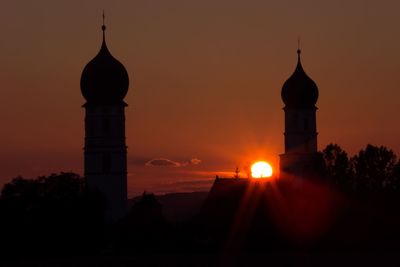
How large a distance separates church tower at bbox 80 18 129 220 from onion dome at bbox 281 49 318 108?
1665cm

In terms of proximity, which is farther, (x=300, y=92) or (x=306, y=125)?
(x=306, y=125)

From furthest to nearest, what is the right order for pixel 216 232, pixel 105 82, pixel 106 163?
pixel 105 82, pixel 106 163, pixel 216 232

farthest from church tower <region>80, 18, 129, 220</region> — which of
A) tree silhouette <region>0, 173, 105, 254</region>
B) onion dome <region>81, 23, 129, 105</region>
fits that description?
tree silhouette <region>0, 173, 105, 254</region>

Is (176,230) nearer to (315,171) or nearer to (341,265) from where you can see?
(341,265)

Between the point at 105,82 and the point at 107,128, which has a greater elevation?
the point at 105,82

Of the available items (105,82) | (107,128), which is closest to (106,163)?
(107,128)

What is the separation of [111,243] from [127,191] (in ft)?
110

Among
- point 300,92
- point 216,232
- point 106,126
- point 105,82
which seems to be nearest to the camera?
point 216,232

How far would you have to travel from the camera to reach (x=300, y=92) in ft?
475

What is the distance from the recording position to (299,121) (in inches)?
5704

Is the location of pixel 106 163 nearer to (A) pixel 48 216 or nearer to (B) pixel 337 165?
(B) pixel 337 165

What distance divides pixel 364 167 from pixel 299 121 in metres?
9.92

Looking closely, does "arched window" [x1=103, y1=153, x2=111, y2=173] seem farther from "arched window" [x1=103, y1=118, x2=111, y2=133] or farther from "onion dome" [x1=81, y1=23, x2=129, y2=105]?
"onion dome" [x1=81, y1=23, x2=129, y2=105]

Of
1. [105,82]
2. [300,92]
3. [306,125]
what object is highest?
[300,92]
